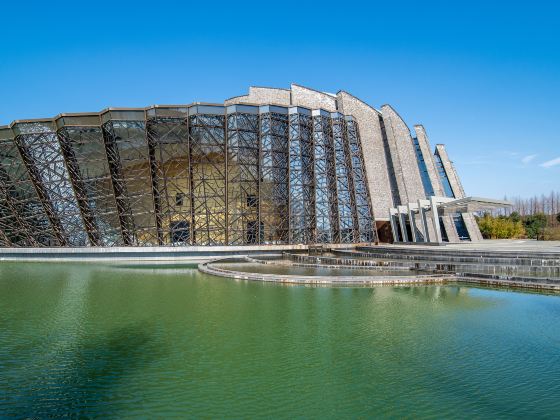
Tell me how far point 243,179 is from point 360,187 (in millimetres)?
11242

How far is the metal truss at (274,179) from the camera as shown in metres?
32.0

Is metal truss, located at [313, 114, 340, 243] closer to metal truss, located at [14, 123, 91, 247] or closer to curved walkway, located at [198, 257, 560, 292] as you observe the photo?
curved walkway, located at [198, 257, 560, 292]

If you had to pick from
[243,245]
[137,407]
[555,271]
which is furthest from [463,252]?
[137,407]

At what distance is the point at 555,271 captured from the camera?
16.7 meters

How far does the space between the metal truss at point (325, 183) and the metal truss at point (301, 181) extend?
1.63ft

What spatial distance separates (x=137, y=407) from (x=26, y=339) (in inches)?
196

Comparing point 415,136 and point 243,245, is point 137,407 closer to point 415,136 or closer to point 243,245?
point 243,245

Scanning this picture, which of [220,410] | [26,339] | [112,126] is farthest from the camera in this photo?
[112,126]

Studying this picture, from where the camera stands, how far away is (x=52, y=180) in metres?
29.7

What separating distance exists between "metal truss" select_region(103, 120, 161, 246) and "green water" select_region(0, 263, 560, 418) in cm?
1676

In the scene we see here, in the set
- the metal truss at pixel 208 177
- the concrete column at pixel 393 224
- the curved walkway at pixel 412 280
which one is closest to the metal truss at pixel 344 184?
the concrete column at pixel 393 224

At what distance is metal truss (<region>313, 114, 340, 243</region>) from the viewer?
33.8 metres

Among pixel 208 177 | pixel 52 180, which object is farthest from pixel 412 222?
pixel 52 180

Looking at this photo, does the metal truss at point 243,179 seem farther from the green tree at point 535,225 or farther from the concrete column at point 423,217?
the green tree at point 535,225
